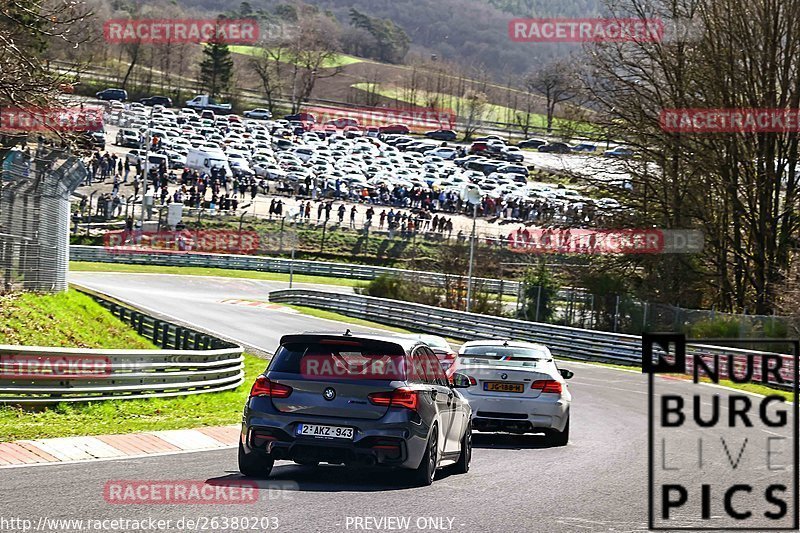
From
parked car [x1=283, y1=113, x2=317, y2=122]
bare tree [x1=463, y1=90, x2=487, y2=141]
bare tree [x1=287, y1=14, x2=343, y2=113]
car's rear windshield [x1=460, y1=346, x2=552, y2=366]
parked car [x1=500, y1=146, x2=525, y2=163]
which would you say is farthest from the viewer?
bare tree [x1=287, y1=14, x2=343, y2=113]

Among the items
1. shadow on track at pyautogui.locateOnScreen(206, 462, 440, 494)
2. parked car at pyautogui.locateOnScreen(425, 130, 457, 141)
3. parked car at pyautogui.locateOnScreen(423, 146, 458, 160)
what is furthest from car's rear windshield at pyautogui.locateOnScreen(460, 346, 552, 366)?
parked car at pyautogui.locateOnScreen(425, 130, 457, 141)

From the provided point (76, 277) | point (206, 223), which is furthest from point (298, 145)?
point (76, 277)

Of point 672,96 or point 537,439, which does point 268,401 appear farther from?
point 672,96

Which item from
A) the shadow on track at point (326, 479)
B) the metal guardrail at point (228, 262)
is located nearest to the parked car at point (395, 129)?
the metal guardrail at point (228, 262)

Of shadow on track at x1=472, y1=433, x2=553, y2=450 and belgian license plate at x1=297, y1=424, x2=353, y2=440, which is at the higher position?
belgian license plate at x1=297, y1=424, x2=353, y2=440

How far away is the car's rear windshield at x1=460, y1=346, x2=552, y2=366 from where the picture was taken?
55.6ft

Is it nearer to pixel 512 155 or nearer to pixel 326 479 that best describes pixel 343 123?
pixel 512 155

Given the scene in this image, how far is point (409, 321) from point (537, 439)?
91.0 feet

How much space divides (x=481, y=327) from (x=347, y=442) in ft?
104

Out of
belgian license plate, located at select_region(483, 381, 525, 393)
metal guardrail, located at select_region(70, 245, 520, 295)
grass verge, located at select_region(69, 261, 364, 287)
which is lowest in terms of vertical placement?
belgian license plate, located at select_region(483, 381, 525, 393)

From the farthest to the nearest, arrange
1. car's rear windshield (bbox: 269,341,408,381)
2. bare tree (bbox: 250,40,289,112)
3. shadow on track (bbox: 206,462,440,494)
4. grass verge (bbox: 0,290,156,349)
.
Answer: bare tree (bbox: 250,40,289,112)
grass verge (bbox: 0,290,156,349)
car's rear windshield (bbox: 269,341,408,381)
shadow on track (bbox: 206,462,440,494)

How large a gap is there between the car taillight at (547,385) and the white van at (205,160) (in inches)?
2520

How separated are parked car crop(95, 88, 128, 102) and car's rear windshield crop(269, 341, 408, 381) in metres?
106

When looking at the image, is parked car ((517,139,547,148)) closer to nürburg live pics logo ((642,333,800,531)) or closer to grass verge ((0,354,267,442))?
grass verge ((0,354,267,442))
